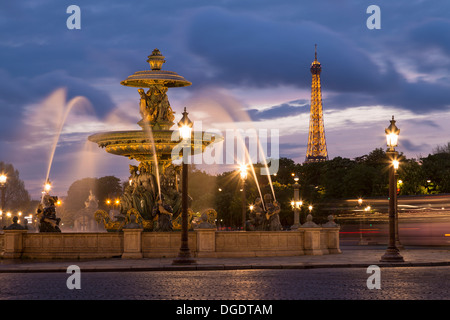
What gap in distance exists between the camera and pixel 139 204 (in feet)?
100

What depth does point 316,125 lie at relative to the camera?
153625mm

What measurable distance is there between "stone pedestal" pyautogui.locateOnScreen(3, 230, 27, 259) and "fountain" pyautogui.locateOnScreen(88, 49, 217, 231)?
5.10 meters

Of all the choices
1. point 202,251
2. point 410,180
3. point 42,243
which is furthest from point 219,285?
point 410,180

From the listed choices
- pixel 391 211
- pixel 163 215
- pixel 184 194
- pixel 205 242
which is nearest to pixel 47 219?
pixel 163 215

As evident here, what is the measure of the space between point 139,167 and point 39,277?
43.6 ft

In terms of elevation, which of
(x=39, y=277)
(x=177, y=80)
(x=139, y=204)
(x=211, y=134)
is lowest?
(x=39, y=277)

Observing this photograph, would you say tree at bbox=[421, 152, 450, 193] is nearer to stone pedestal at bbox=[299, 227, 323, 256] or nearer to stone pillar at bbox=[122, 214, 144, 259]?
stone pedestal at bbox=[299, 227, 323, 256]

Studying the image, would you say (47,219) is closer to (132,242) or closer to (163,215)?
(132,242)

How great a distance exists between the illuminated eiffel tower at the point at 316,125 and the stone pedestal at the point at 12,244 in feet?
405

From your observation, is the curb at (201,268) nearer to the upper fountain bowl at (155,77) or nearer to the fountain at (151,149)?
the fountain at (151,149)

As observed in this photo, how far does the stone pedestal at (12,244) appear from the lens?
1007 inches

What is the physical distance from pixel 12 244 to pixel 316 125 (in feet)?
430

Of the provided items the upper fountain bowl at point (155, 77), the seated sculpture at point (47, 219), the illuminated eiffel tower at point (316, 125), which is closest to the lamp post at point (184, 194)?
the seated sculpture at point (47, 219)

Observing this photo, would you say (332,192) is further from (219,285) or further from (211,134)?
(219,285)
